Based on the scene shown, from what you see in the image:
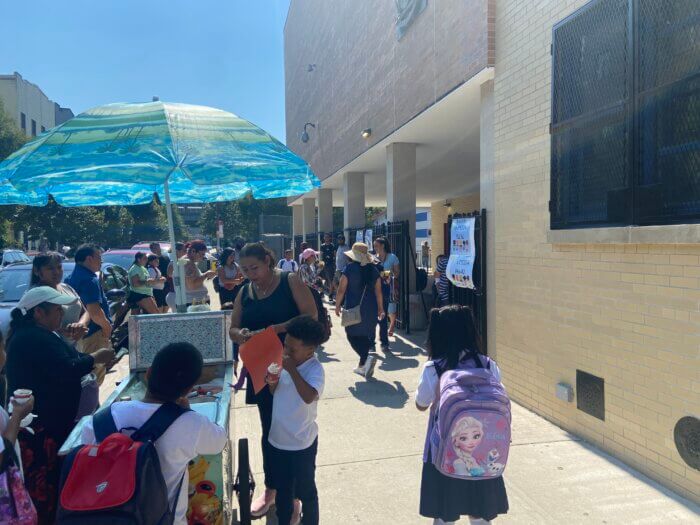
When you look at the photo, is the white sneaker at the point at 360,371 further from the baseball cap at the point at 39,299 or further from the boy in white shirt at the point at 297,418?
the baseball cap at the point at 39,299

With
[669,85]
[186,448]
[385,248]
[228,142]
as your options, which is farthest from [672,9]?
[385,248]

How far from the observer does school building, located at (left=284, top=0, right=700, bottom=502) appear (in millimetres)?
3574

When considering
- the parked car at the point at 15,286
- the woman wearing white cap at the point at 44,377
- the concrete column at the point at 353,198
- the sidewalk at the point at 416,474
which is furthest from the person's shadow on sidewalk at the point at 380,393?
the concrete column at the point at 353,198

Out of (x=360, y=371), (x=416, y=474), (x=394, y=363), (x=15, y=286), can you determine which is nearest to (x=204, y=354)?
(x=416, y=474)

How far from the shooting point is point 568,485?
12.5ft

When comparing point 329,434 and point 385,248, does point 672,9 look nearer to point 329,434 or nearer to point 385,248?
point 329,434

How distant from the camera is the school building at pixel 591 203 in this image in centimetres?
357

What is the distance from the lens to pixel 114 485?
1.82m

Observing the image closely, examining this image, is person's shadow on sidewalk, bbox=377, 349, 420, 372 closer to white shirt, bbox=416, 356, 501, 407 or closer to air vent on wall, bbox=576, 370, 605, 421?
air vent on wall, bbox=576, 370, 605, 421

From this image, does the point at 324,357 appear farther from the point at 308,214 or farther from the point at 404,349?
the point at 308,214

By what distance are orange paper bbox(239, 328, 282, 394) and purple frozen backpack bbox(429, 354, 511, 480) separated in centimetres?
93

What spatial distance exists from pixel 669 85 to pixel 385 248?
18.1ft

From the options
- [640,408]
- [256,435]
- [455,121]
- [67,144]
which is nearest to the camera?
[67,144]

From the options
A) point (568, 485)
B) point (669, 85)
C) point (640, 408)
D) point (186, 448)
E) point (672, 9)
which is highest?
point (672, 9)
